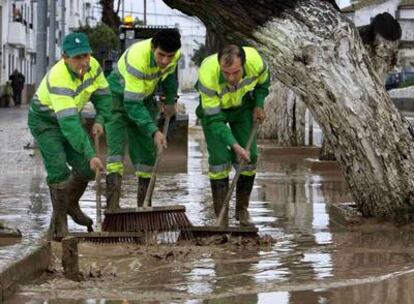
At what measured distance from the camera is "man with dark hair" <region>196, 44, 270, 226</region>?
8.70m

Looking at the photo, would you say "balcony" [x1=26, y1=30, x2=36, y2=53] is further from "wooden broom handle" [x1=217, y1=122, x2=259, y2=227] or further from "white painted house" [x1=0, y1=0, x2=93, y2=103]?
"wooden broom handle" [x1=217, y1=122, x2=259, y2=227]

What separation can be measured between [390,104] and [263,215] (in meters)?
1.84

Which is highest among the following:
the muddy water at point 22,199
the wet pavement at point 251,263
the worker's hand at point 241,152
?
the worker's hand at point 241,152

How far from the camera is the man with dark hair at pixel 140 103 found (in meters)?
8.72

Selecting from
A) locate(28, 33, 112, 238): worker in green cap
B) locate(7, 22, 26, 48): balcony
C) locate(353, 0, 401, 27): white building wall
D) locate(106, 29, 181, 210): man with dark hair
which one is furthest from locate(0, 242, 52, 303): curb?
locate(7, 22, 26, 48): balcony

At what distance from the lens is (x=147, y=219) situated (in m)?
8.45

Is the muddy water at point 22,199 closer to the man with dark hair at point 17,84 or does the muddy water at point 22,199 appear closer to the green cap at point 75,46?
the green cap at point 75,46

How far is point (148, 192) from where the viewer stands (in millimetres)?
8953

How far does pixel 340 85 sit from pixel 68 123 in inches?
85.9

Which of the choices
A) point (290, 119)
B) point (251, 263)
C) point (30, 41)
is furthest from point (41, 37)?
point (30, 41)

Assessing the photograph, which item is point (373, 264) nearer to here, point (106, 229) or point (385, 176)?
point (385, 176)

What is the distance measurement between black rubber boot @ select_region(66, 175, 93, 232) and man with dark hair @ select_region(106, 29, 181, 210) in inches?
11.8

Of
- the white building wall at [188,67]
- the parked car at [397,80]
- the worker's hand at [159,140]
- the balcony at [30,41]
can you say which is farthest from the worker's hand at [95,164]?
the white building wall at [188,67]

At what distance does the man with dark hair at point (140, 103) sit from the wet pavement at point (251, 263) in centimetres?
64
